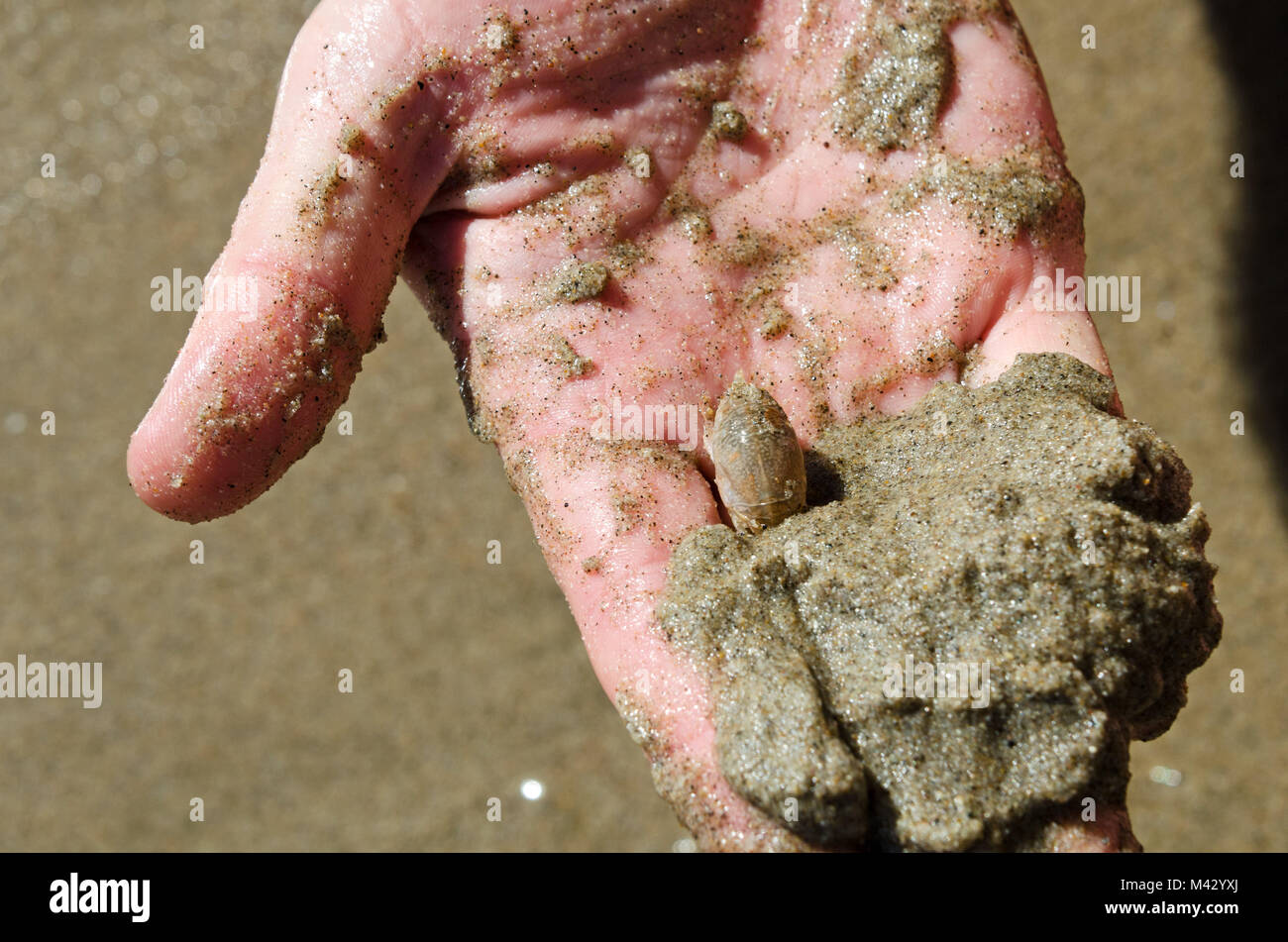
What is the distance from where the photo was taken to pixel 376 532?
4.59 m

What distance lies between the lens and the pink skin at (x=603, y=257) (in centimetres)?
241

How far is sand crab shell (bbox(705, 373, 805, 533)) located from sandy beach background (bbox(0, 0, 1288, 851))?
206cm

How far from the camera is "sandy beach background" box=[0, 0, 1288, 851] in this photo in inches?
166

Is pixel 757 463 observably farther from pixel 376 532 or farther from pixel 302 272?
pixel 376 532

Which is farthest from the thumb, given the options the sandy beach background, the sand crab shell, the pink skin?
the sandy beach background

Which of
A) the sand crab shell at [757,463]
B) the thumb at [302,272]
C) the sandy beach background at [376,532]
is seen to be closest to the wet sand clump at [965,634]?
the sand crab shell at [757,463]

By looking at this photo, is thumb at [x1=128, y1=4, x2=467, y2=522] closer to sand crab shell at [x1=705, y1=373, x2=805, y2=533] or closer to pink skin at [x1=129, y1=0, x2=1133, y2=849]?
pink skin at [x1=129, y1=0, x2=1133, y2=849]

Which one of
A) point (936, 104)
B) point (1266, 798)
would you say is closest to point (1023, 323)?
point (936, 104)

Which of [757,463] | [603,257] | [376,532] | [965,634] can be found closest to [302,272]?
[603,257]

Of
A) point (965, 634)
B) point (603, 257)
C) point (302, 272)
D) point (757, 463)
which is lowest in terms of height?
point (965, 634)

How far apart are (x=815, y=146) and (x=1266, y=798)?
10.7 feet

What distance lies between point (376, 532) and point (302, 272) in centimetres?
230

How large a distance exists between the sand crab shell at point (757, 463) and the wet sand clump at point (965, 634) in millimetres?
85

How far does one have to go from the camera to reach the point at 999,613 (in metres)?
2.20
